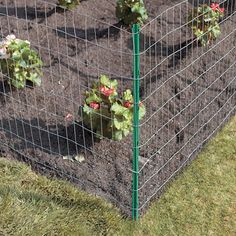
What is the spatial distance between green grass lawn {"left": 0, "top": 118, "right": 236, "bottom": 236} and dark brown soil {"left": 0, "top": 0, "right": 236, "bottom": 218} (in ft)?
0.41

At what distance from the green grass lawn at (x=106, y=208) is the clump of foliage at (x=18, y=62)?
84 centimetres

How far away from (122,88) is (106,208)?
1499mm

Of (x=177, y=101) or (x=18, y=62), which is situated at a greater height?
(x=18, y=62)

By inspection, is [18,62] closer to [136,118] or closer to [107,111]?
[107,111]

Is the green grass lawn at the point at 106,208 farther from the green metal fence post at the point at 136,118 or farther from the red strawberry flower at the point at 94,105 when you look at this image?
the red strawberry flower at the point at 94,105

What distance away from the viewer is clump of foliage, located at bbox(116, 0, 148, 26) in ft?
18.2

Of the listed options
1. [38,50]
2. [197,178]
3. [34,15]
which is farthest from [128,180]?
[34,15]

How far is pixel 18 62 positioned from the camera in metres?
4.40

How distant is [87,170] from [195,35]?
2.24 meters

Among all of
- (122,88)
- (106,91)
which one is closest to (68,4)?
(122,88)

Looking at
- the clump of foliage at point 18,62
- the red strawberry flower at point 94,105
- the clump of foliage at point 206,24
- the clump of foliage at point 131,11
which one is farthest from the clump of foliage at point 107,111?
the clump of foliage at point 131,11

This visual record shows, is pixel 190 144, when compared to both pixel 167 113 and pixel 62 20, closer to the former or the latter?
pixel 167 113

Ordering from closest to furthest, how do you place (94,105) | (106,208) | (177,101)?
(106,208) → (94,105) → (177,101)

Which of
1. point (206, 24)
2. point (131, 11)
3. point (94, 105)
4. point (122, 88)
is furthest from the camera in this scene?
point (131, 11)
